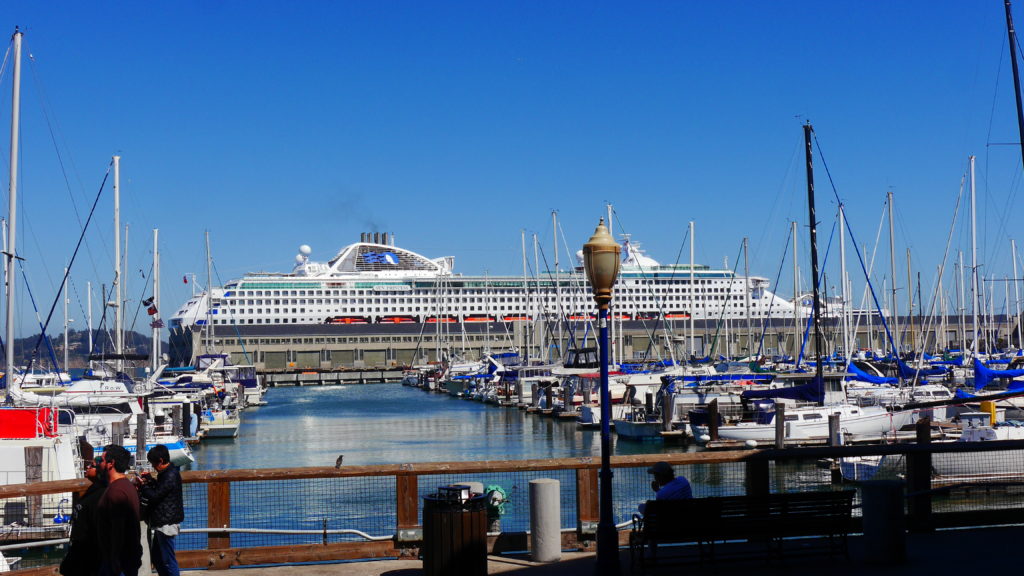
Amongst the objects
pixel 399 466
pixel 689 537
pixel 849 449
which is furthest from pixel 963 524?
pixel 399 466

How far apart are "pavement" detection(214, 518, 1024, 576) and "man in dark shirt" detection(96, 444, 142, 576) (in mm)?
1504

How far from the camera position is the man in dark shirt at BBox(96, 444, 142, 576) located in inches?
281

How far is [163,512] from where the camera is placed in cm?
795

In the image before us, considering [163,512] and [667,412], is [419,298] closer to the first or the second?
[667,412]

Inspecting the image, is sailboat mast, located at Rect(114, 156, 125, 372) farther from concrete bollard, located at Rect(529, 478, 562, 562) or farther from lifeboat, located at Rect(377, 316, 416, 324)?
lifeboat, located at Rect(377, 316, 416, 324)

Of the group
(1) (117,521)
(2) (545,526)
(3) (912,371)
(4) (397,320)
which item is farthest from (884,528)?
(4) (397,320)

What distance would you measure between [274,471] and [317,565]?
0.84 metres

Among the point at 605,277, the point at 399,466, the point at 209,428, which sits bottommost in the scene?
the point at 209,428

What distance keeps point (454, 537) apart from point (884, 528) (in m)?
3.32

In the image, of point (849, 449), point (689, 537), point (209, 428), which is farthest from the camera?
point (209, 428)

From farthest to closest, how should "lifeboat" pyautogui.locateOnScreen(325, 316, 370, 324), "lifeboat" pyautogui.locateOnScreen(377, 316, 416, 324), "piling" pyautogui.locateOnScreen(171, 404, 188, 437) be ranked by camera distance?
"lifeboat" pyautogui.locateOnScreen(325, 316, 370, 324)
"lifeboat" pyautogui.locateOnScreen(377, 316, 416, 324)
"piling" pyautogui.locateOnScreen(171, 404, 188, 437)

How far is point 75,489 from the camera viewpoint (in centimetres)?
830

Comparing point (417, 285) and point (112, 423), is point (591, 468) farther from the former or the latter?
point (417, 285)

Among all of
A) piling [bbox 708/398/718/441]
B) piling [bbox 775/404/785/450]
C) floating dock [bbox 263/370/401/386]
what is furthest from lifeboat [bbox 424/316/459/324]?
piling [bbox 775/404/785/450]
